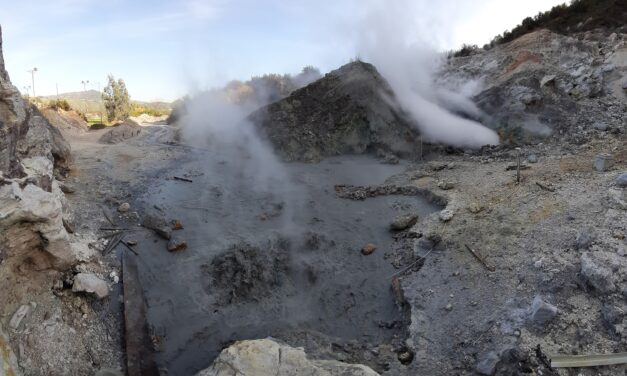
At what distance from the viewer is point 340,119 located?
13.8 m

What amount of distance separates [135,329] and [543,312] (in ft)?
17.5

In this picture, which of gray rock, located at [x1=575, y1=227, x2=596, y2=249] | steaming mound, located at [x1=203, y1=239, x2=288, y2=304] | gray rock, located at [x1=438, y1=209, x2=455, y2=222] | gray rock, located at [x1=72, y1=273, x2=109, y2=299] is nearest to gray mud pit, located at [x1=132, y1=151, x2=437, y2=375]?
steaming mound, located at [x1=203, y1=239, x2=288, y2=304]

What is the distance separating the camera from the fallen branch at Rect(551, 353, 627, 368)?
14.9 ft

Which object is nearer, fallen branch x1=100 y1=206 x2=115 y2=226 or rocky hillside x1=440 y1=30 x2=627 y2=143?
fallen branch x1=100 y1=206 x2=115 y2=226

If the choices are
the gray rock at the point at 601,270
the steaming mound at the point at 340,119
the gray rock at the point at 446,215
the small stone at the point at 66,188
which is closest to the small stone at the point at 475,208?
the gray rock at the point at 446,215

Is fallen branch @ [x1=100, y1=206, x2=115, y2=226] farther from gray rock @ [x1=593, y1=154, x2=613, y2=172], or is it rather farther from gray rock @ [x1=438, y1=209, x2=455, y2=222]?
gray rock @ [x1=593, y1=154, x2=613, y2=172]

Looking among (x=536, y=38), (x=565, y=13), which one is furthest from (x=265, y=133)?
(x=565, y=13)

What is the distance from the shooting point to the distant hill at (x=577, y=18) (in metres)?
17.3

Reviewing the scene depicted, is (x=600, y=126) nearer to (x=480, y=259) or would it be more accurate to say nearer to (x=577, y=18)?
(x=480, y=259)

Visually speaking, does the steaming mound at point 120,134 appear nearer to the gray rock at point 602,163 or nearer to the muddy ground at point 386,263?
the muddy ground at point 386,263

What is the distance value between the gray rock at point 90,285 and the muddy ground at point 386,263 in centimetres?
69

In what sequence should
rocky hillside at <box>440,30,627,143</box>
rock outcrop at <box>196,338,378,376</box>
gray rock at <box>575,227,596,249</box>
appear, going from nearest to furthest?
rock outcrop at <box>196,338,378,376</box>, gray rock at <box>575,227,596,249</box>, rocky hillside at <box>440,30,627,143</box>

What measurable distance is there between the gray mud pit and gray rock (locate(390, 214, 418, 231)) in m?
0.18

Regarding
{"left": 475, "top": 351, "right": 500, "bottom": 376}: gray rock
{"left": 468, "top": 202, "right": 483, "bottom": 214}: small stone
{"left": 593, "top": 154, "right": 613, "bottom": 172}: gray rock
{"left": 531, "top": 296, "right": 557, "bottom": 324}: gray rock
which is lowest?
{"left": 475, "top": 351, "right": 500, "bottom": 376}: gray rock
